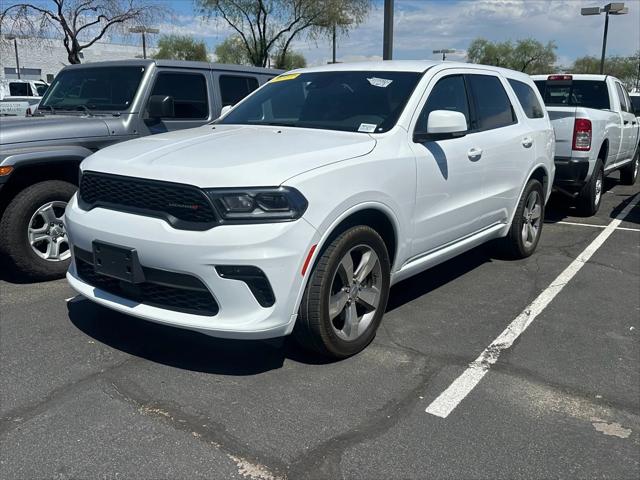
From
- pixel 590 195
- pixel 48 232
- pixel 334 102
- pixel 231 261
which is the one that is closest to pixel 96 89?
pixel 48 232

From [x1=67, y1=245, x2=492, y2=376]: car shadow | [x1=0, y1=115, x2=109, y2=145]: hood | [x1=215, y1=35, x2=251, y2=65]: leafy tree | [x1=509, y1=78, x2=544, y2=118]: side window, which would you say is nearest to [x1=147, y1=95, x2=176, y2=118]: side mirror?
[x1=0, y1=115, x2=109, y2=145]: hood

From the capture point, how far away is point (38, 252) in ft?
16.5

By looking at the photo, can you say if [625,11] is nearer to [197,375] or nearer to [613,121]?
[613,121]

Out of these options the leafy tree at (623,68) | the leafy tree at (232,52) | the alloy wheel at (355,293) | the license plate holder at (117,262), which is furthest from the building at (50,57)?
the alloy wheel at (355,293)

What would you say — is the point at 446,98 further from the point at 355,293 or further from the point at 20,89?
the point at 20,89

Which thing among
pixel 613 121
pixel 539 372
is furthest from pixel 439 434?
pixel 613 121

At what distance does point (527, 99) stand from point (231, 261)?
Result: 4299 millimetres

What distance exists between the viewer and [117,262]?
3.23 meters

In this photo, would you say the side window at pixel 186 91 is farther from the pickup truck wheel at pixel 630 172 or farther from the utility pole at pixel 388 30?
the pickup truck wheel at pixel 630 172

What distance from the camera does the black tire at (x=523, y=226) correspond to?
5627 millimetres

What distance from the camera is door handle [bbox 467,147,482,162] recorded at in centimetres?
454

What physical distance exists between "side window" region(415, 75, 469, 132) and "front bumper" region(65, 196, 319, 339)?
1551mm

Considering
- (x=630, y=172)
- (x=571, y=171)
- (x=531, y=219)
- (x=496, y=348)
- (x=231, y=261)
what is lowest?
(x=496, y=348)

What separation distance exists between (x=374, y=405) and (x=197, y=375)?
1062mm
